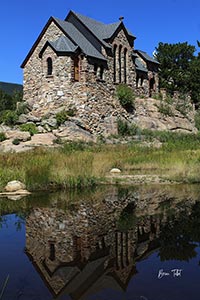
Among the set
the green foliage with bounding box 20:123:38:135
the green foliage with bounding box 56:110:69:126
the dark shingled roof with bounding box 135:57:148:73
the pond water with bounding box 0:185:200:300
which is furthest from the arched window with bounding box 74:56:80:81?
the pond water with bounding box 0:185:200:300

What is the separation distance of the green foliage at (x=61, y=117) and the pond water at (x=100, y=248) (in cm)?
1983

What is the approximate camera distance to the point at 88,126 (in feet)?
112

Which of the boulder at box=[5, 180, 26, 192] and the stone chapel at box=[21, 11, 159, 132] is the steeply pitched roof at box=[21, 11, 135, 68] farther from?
the boulder at box=[5, 180, 26, 192]

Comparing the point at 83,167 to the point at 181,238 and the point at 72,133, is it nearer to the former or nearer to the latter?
the point at 181,238

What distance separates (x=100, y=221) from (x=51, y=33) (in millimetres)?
29771

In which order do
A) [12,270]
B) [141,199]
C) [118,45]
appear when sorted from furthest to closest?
[118,45], [141,199], [12,270]

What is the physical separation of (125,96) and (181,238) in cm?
3020

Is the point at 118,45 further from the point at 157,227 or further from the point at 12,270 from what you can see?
the point at 12,270

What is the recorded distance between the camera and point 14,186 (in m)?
14.2

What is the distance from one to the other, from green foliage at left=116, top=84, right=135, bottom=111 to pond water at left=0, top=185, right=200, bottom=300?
2542cm

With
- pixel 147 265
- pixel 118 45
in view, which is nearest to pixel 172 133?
pixel 118 45

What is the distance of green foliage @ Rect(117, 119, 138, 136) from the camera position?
3516 cm

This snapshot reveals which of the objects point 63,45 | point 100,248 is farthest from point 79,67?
point 100,248

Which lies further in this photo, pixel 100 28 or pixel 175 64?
pixel 175 64
